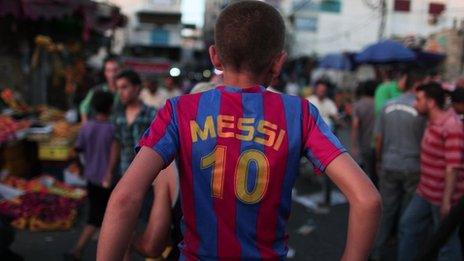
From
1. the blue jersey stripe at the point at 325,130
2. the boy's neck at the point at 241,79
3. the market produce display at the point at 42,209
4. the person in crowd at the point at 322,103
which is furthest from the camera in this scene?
the person in crowd at the point at 322,103

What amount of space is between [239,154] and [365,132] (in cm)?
554

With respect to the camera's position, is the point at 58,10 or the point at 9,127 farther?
the point at 58,10

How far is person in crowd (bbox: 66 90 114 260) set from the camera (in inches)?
197

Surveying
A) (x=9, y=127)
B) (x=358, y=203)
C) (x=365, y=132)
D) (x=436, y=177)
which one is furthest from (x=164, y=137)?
(x=9, y=127)

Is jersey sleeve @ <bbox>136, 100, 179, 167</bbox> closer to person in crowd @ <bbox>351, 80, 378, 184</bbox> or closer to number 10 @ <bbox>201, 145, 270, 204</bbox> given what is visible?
number 10 @ <bbox>201, 145, 270, 204</bbox>

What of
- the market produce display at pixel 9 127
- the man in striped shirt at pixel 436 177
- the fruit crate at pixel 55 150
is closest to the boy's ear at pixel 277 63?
the man in striped shirt at pixel 436 177

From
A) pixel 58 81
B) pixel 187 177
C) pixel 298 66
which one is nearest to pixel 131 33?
pixel 298 66

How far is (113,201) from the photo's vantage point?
1.52 m

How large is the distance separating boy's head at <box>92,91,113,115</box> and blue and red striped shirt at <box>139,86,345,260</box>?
11.5ft

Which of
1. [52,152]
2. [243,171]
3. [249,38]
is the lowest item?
[52,152]

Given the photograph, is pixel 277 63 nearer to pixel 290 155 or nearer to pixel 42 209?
pixel 290 155

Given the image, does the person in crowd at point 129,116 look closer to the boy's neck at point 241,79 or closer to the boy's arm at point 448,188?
the boy's arm at point 448,188

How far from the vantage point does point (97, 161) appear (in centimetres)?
504

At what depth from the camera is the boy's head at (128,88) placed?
462 centimetres
